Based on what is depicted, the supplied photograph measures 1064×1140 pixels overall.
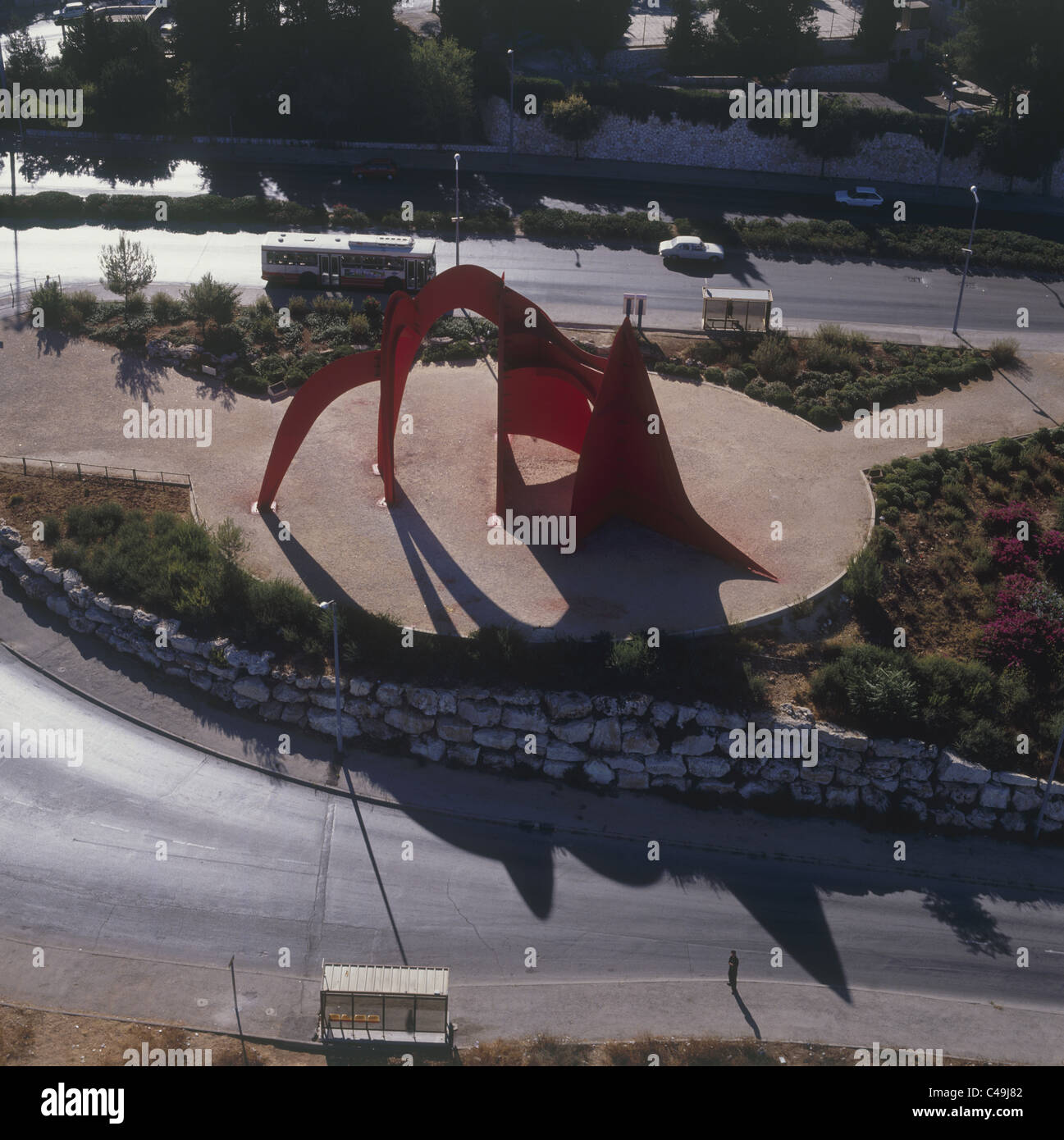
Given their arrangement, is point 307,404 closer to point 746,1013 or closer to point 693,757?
point 693,757

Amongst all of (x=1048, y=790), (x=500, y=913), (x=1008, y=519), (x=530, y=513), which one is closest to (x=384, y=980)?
(x=500, y=913)

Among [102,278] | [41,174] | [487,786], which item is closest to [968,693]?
[487,786]

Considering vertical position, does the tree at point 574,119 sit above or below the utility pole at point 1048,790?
above

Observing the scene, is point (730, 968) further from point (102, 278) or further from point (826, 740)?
point (102, 278)

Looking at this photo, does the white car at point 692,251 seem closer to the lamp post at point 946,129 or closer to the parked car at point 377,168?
the lamp post at point 946,129

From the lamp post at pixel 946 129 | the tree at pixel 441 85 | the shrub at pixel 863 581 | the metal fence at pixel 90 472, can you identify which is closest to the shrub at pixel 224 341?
the metal fence at pixel 90 472

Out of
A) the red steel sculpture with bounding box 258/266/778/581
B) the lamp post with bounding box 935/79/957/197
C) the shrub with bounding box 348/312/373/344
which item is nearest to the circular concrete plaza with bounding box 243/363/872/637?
the red steel sculpture with bounding box 258/266/778/581
